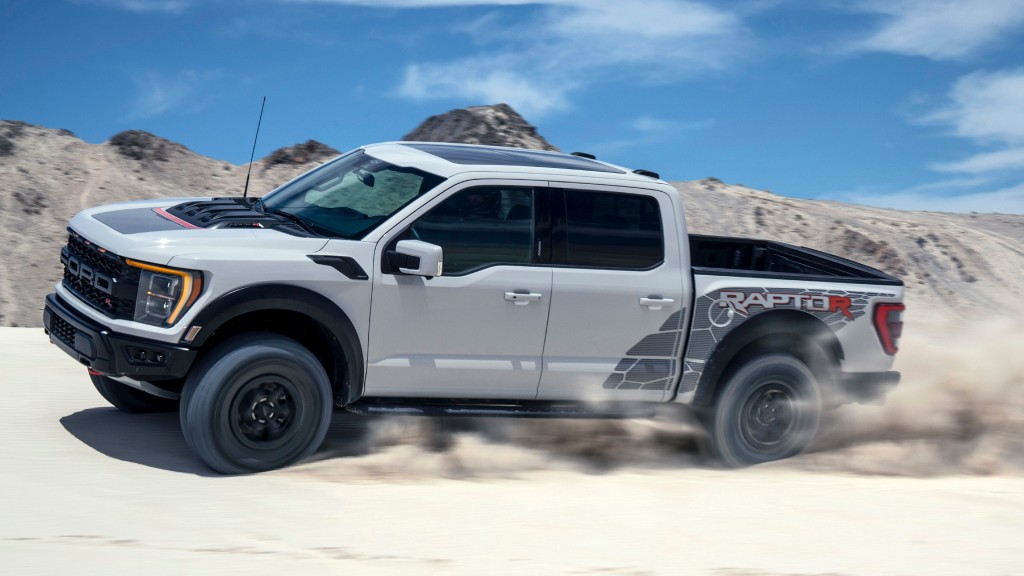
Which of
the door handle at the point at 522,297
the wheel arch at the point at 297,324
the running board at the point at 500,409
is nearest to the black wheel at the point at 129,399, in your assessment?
the wheel arch at the point at 297,324

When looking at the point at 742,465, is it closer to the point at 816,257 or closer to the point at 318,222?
the point at 816,257

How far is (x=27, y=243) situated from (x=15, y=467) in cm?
1072

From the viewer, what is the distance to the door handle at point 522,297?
6.07 m

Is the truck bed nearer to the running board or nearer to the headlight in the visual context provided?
the running board

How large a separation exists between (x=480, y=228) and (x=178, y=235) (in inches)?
62.6

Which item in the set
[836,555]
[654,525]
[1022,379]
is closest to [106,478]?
[654,525]

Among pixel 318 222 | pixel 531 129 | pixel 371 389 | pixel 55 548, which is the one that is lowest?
pixel 55 548

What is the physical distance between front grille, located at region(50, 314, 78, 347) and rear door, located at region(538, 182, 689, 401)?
255 cm

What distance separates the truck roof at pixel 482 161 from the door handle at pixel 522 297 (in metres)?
0.71

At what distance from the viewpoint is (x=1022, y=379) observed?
8.42 m

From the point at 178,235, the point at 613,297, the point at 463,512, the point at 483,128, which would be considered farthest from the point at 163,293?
the point at 483,128

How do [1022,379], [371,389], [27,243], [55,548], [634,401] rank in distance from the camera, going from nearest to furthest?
[55,548]
[371,389]
[634,401]
[1022,379]
[27,243]

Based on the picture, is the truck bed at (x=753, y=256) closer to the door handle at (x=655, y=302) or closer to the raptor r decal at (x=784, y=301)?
the raptor r decal at (x=784, y=301)

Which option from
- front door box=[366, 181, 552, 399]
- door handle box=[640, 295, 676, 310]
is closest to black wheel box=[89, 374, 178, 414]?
front door box=[366, 181, 552, 399]
